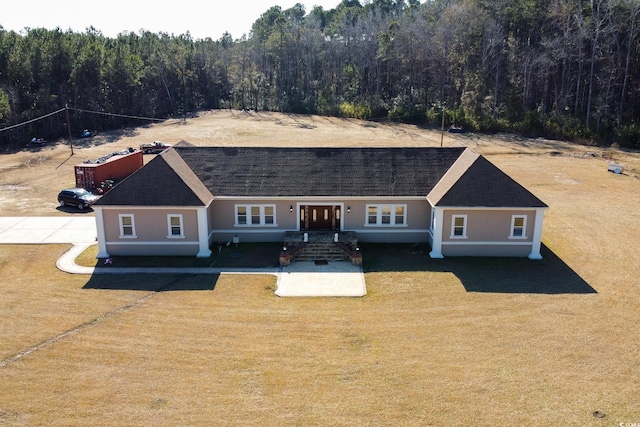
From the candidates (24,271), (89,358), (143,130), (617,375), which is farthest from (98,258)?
(143,130)

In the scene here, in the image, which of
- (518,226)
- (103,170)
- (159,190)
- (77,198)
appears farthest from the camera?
(103,170)

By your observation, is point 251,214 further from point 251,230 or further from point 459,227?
point 459,227

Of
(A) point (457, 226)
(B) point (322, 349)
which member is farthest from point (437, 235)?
(B) point (322, 349)

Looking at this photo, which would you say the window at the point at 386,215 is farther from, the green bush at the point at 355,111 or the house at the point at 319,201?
the green bush at the point at 355,111

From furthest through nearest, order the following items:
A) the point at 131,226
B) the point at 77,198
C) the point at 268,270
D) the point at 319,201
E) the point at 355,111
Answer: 1. the point at 355,111
2. the point at 77,198
3. the point at 319,201
4. the point at 131,226
5. the point at 268,270

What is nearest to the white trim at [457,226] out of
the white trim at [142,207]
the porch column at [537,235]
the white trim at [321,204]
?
the porch column at [537,235]

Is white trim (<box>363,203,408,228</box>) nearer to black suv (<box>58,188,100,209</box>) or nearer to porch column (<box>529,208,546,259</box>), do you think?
porch column (<box>529,208,546,259</box>)
